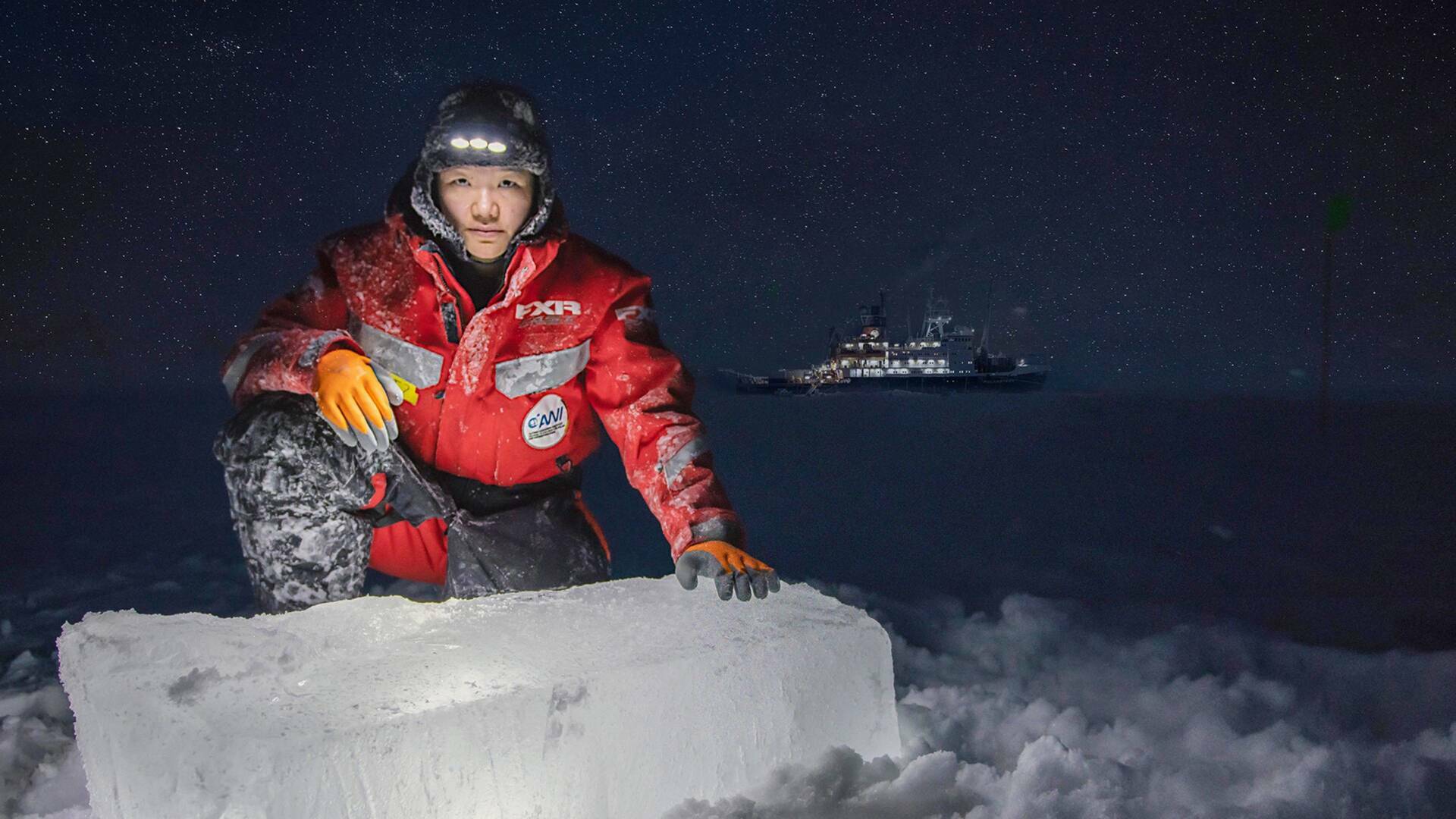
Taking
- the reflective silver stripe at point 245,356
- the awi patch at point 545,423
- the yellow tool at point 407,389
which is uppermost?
the reflective silver stripe at point 245,356

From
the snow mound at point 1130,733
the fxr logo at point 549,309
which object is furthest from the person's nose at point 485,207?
the snow mound at point 1130,733

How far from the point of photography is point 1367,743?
2.14 metres

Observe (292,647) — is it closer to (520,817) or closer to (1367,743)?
(520,817)

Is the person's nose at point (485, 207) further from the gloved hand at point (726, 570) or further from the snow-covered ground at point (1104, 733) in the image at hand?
the snow-covered ground at point (1104, 733)

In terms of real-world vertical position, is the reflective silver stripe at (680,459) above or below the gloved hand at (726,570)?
above

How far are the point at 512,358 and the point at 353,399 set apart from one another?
42 centimetres

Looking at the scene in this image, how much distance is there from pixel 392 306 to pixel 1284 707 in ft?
8.48

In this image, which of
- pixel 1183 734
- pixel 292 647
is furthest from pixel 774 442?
pixel 292 647

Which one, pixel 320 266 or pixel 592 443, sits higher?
pixel 320 266

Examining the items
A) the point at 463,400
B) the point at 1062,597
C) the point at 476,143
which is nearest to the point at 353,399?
the point at 463,400

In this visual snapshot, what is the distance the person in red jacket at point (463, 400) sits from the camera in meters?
1.92

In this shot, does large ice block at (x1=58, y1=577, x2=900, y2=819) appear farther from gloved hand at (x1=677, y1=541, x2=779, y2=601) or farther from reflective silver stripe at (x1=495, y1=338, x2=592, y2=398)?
reflective silver stripe at (x1=495, y1=338, x2=592, y2=398)

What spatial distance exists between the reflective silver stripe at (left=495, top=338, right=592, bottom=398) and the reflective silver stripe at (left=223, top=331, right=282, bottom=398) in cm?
51

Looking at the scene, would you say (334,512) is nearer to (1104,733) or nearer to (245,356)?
(245,356)
